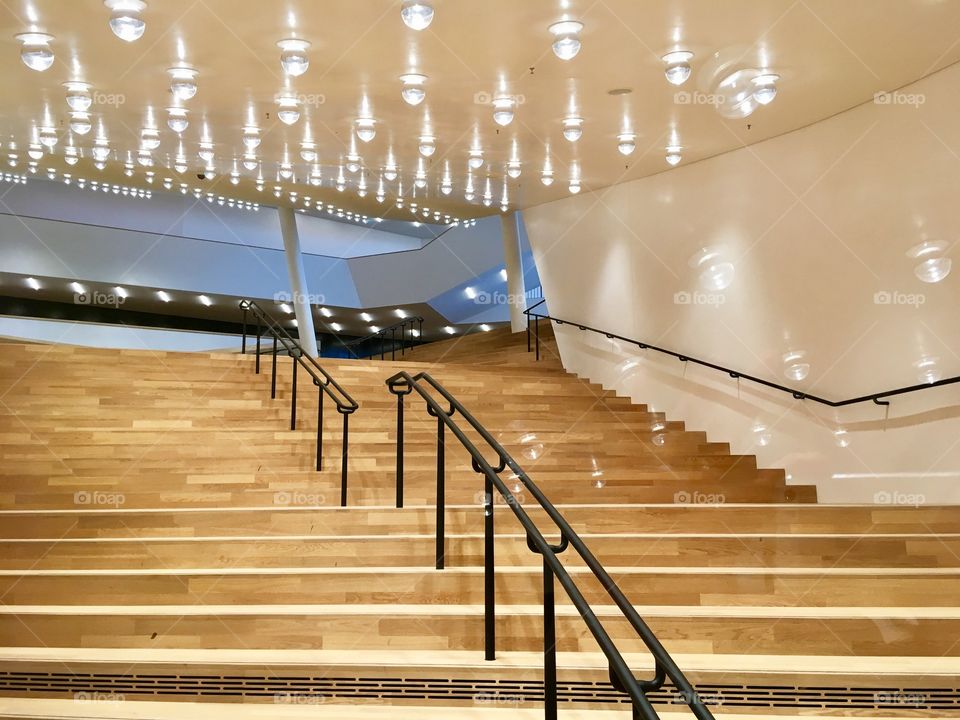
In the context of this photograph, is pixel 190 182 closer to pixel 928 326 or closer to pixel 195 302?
pixel 195 302

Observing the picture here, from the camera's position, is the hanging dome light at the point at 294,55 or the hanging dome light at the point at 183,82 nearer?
the hanging dome light at the point at 294,55

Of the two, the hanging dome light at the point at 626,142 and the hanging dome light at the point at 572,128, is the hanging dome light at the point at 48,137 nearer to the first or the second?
the hanging dome light at the point at 572,128

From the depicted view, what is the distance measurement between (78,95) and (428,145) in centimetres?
291

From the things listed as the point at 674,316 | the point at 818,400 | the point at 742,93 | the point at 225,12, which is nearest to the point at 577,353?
the point at 674,316

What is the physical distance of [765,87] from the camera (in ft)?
19.8

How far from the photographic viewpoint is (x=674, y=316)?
876 centimetres

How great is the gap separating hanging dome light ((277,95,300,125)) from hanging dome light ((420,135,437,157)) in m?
1.29

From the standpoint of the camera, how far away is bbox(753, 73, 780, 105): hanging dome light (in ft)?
19.5

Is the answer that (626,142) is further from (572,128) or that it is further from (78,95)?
(78,95)

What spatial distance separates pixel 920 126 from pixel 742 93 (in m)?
1.24

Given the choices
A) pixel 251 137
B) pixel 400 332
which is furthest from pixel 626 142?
pixel 400 332

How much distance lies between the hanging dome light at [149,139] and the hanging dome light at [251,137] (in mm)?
786

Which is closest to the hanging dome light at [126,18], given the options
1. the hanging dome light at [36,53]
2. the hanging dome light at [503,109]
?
the hanging dome light at [36,53]

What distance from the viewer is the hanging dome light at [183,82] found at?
605 centimetres
